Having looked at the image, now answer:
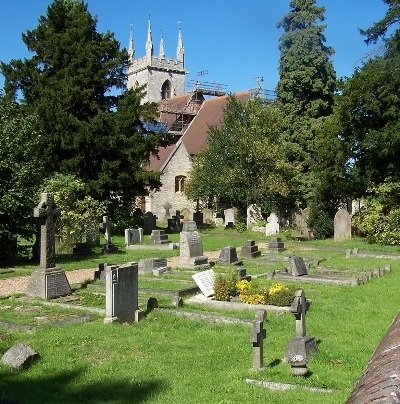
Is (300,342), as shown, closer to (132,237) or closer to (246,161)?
(132,237)

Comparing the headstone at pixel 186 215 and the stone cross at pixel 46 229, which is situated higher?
the headstone at pixel 186 215

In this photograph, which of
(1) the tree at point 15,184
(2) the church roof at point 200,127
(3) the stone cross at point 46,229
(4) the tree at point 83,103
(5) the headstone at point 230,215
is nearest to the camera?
(3) the stone cross at point 46,229

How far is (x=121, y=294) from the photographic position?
1072cm

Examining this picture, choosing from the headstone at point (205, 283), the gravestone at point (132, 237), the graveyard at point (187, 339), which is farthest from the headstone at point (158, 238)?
the headstone at point (205, 283)

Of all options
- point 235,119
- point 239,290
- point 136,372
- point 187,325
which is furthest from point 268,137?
point 136,372

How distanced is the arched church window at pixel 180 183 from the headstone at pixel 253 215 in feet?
35.8

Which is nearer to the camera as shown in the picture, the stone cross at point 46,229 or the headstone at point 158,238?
the stone cross at point 46,229

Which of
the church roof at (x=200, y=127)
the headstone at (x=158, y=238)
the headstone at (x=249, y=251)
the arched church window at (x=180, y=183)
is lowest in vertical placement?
the headstone at (x=249, y=251)

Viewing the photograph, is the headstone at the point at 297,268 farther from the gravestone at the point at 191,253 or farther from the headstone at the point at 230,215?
the headstone at the point at 230,215

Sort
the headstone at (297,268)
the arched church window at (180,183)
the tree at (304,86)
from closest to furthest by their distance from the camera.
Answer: the headstone at (297,268) < the tree at (304,86) < the arched church window at (180,183)

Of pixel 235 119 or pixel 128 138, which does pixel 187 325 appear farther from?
pixel 235 119

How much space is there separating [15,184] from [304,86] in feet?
79.9

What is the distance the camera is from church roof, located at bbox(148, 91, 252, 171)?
46572 millimetres

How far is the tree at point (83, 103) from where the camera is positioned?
30.4 meters
